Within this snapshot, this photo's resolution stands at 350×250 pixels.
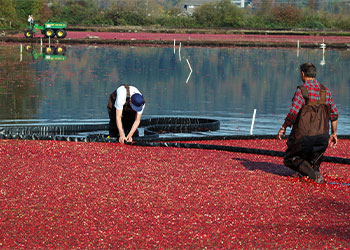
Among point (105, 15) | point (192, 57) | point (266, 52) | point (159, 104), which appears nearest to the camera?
point (159, 104)

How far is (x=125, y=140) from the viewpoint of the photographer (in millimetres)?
11609

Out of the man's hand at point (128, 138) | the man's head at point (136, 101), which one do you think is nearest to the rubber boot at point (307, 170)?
the man's head at point (136, 101)

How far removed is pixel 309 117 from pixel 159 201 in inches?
85.9

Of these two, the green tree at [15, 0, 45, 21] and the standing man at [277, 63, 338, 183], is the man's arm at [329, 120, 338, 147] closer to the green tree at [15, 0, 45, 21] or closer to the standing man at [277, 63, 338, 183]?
the standing man at [277, 63, 338, 183]

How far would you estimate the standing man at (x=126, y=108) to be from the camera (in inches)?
420

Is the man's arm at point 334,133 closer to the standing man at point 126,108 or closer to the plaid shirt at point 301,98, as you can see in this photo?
the plaid shirt at point 301,98

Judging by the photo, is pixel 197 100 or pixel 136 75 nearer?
pixel 197 100

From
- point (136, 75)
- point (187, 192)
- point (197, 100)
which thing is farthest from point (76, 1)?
point (187, 192)

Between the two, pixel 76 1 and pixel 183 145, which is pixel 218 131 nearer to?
pixel 183 145

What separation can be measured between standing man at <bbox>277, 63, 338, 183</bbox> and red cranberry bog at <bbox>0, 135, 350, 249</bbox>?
50cm

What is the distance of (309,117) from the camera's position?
8.68m

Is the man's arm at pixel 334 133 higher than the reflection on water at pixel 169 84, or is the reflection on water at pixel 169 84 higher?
the man's arm at pixel 334 133

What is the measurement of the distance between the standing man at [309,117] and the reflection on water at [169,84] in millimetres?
7686

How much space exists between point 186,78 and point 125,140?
62.8ft
